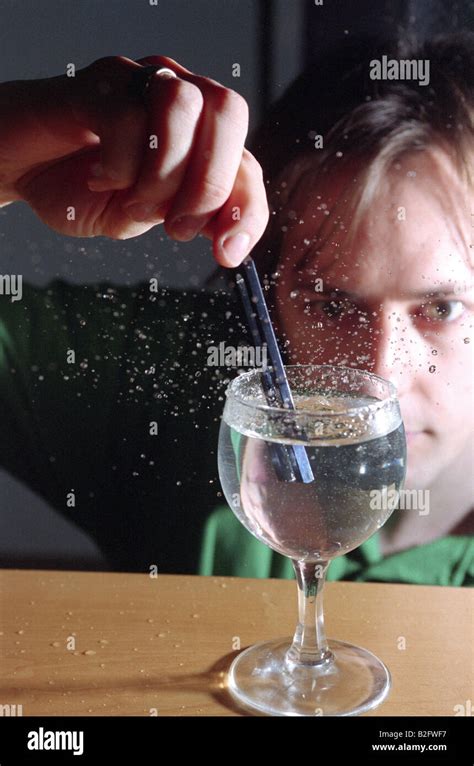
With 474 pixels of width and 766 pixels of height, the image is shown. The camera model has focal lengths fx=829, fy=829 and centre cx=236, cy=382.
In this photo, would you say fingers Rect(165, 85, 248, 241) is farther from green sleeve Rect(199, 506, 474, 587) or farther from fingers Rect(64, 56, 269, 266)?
green sleeve Rect(199, 506, 474, 587)

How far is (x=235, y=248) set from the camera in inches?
25.9

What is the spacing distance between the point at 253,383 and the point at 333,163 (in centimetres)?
34

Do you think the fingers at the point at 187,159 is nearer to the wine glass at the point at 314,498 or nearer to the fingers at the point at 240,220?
the fingers at the point at 240,220

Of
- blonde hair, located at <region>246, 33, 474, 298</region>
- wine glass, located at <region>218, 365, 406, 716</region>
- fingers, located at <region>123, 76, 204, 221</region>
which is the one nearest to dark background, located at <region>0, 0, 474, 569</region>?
blonde hair, located at <region>246, 33, 474, 298</region>

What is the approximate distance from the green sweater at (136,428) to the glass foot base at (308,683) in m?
0.37

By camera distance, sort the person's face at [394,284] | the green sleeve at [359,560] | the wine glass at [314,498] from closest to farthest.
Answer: the wine glass at [314,498], the person's face at [394,284], the green sleeve at [359,560]

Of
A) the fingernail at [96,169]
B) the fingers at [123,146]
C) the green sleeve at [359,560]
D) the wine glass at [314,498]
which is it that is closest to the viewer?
the wine glass at [314,498]

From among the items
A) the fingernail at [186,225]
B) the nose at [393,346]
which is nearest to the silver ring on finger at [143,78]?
the fingernail at [186,225]

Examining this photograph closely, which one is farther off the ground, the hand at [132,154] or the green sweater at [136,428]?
the hand at [132,154]

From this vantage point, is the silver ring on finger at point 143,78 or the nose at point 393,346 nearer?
the silver ring on finger at point 143,78

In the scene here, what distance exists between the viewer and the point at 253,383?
2.19 feet

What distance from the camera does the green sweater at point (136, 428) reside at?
3.15 ft

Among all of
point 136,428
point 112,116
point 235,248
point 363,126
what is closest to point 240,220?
point 235,248
